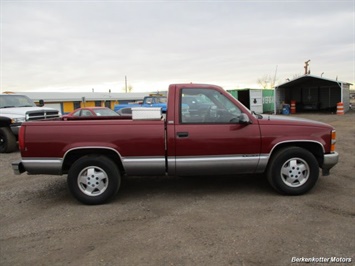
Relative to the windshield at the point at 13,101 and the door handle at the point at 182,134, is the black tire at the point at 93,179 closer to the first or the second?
the door handle at the point at 182,134

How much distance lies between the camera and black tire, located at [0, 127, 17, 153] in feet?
34.4

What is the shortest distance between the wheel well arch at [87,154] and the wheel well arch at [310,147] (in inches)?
101

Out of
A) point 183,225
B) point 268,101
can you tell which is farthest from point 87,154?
point 268,101

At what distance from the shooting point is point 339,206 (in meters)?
4.74

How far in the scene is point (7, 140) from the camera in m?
10.5

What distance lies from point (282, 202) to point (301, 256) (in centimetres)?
163

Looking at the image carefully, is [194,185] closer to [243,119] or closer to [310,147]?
[243,119]

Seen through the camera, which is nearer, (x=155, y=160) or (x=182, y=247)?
(x=182, y=247)

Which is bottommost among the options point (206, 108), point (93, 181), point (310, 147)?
point (93, 181)

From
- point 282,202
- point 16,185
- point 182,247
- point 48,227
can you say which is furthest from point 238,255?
point 16,185

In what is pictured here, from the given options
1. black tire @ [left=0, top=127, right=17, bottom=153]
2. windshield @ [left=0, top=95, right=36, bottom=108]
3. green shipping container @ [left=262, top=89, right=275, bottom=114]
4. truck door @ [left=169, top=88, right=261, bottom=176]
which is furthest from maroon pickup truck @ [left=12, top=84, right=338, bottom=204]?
green shipping container @ [left=262, top=89, right=275, bottom=114]

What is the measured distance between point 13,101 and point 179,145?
9360 millimetres

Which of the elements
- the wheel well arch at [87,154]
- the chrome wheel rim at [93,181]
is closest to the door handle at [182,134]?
the wheel well arch at [87,154]

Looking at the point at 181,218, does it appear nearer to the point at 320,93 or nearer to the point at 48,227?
the point at 48,227
